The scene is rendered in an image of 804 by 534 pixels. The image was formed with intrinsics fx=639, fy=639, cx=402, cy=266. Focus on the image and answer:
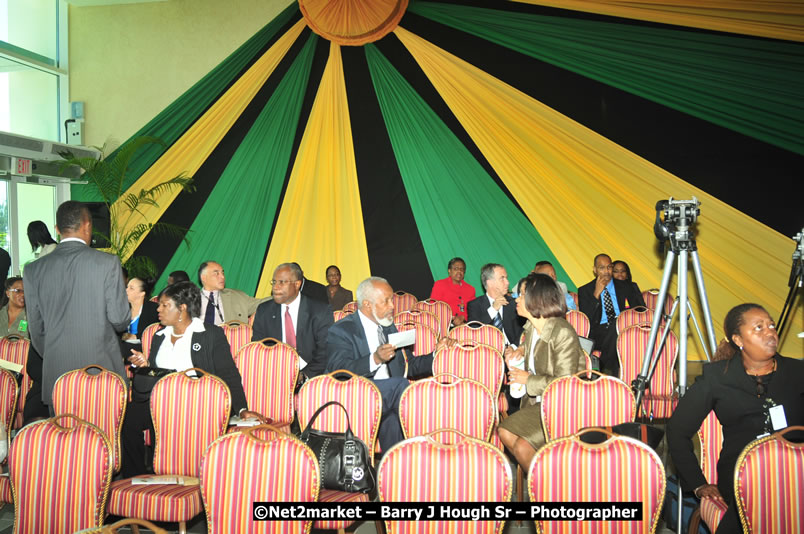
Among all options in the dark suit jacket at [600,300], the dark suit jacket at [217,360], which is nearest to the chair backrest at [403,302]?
the dark suit jacket at [600,300]

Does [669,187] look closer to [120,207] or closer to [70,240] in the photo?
[70,240]

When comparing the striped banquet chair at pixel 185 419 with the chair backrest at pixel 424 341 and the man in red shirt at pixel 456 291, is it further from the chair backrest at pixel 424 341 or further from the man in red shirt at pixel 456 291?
the man in red shirt at pixel 456 291

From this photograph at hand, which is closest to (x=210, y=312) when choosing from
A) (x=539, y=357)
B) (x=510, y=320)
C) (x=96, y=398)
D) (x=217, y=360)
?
(x=217, y=360)

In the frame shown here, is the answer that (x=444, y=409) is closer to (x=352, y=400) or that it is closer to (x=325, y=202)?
(x=352, y=400)

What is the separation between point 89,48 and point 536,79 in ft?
22.3

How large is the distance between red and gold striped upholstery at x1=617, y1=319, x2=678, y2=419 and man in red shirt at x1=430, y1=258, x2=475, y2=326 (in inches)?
129

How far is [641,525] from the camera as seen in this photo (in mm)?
2234

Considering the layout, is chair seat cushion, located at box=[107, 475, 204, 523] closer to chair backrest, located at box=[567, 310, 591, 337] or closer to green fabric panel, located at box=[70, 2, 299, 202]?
chair backrest, located at box=[567, 310, 591, 337]

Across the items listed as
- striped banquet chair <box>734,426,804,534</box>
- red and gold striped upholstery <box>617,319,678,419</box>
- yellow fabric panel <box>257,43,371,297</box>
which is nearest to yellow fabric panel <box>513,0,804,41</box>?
yellow fabric panel <box>257,43,371,297</box>

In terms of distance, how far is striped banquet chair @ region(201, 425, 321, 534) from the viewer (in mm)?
2328

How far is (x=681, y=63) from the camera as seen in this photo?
7.98 metres

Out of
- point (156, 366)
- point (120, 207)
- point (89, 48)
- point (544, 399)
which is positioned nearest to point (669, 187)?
point (544, 399)

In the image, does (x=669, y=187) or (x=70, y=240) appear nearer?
(x=70, y=240)

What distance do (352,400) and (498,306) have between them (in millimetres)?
2410
